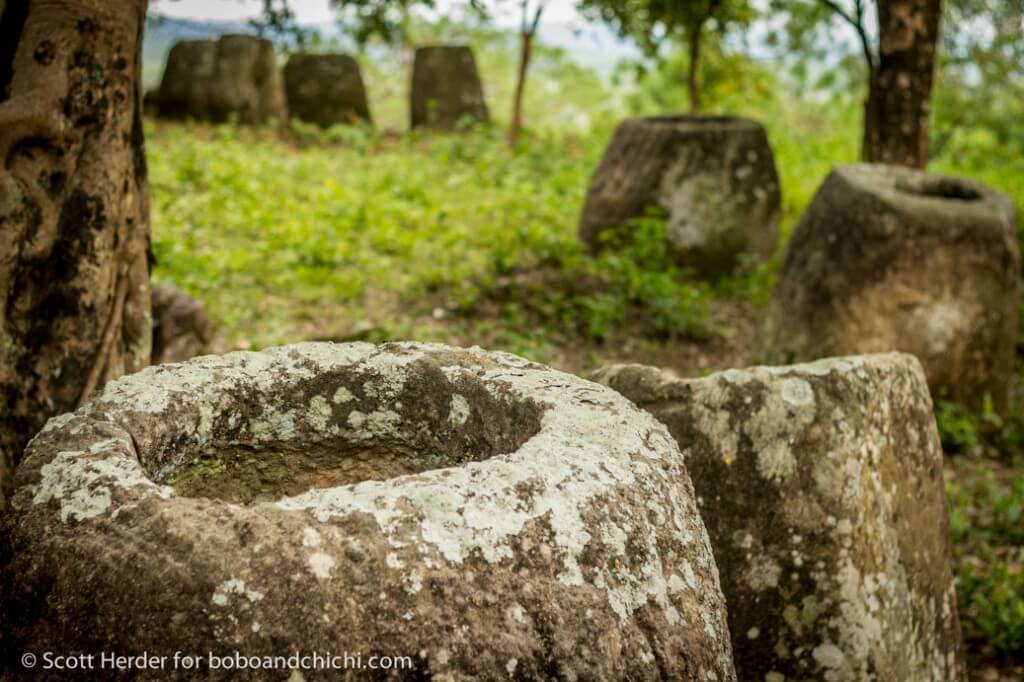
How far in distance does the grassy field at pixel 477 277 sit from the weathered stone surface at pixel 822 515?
3.11ft

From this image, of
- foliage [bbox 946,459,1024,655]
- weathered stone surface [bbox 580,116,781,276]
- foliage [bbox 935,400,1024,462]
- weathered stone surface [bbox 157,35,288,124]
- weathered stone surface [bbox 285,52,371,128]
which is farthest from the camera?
weathered stone surface [bbox 285,52,371,128]

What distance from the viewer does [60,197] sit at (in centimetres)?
319

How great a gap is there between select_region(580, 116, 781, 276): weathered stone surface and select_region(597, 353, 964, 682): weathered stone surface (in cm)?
478

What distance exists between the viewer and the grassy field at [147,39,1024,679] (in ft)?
15.6

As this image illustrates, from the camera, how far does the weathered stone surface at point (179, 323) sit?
204 inches

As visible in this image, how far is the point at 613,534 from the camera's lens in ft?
5.47

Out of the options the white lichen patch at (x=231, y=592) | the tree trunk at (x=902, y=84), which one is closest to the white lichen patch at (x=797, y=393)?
the white lichen patch at (x=231, y=592)

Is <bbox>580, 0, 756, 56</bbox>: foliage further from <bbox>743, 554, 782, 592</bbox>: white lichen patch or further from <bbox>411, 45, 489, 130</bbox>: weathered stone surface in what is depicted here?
<bbox>743, 554, 782, 592</bbox>: white lichen patch

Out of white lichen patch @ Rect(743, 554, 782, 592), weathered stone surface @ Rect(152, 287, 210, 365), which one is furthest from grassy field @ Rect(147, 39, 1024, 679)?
white lichen patch @ Rect(743, 554, 782, 592)

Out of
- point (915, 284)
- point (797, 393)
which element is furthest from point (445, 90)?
point (797, 393)

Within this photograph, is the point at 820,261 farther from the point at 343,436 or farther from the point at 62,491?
the point at 62,491

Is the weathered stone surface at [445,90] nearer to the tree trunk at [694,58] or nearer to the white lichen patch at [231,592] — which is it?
the tree trunk at [694,58]

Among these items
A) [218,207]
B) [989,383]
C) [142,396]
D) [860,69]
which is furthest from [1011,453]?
[860,69]

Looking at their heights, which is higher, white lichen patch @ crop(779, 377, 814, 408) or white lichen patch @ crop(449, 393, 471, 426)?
white lichen patch @ crop(449, 393, 471, 426)
